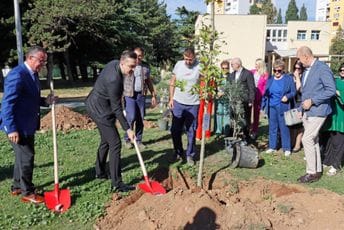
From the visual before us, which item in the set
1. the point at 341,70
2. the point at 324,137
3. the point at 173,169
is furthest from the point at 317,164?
the point at 173,169

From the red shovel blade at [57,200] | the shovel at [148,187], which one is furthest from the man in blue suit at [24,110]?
the shovel at [148,187]

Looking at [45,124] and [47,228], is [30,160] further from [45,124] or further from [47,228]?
[45,124]

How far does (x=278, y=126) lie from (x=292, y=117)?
80 cm

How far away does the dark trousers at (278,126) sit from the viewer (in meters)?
7.38

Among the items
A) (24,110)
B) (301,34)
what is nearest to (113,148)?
(24,110)

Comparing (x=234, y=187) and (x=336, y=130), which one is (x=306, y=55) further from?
(x=234, y=187)

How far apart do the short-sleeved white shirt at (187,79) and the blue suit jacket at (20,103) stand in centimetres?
231

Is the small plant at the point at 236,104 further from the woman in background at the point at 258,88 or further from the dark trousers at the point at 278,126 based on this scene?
the woman in background at the point at 258,88

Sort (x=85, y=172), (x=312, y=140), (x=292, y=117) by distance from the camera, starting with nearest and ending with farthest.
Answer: (x=312, y=140), (x=85, y=172), (x=292, y=117)

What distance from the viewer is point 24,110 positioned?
4.78 metres

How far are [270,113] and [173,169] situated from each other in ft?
7.44

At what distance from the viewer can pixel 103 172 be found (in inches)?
236

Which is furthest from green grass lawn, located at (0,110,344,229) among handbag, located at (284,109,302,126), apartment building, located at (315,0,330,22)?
apartment building, located at (315,0,330,22)

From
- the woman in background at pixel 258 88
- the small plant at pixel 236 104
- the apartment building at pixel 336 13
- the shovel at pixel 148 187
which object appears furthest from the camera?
the apartment building at pixel 336 13
